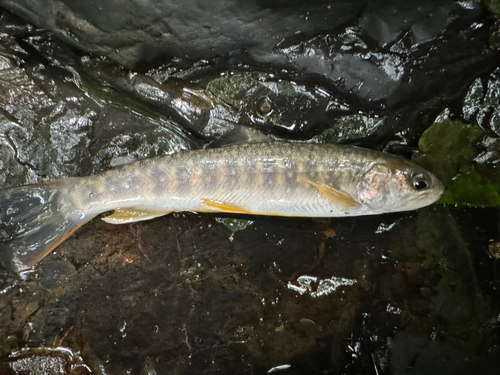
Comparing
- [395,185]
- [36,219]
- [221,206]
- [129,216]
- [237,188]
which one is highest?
[395,185]

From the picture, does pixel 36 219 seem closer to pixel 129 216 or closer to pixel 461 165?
pixel 129 216

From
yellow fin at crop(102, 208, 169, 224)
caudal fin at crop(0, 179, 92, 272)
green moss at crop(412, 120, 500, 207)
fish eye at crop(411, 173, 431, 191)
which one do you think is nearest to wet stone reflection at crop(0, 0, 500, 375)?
green moss at crop(412, 120, 500, 207)

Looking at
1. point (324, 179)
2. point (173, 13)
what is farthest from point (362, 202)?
point (173, 13)

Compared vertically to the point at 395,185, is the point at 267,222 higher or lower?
lower

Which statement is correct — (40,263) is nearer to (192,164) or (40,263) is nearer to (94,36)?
(192,164)

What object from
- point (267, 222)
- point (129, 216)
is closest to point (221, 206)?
point (267, 222)

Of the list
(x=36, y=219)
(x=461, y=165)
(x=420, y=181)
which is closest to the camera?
(x=420, y=181)
